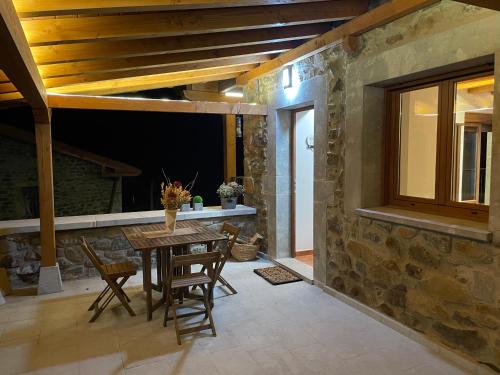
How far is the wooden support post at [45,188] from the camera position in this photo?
159 inches

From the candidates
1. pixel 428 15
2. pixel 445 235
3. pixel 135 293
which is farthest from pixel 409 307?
pixel 135 293

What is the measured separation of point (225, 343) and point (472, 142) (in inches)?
100

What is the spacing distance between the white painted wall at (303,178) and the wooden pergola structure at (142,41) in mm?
644

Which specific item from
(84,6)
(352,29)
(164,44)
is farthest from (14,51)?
(352,29)

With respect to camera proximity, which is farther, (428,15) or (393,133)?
(393,133)

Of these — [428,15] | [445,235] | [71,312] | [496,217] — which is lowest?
[71,312]

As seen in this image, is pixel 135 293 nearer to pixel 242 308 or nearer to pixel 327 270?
pixel 242 308

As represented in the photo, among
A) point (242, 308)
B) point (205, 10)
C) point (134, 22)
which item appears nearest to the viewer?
point (134, 22)

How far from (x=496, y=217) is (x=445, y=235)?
40cm

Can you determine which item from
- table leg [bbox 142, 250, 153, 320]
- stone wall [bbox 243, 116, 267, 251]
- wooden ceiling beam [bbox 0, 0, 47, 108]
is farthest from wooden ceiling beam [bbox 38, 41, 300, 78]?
table leg [bbox 142, 250, 153, 320]

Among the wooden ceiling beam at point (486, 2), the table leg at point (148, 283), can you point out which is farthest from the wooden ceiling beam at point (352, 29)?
the table leg at point (148, 283)

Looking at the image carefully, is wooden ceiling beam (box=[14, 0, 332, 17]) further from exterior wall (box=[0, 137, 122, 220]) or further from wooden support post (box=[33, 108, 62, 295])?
exterior wall (box=[0, 137, 122, 220])

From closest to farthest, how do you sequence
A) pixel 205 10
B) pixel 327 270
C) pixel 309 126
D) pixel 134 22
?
pixel 134 22
pixel 205 10
pixel 327 270
pixel 309 126

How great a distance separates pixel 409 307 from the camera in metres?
2.97
